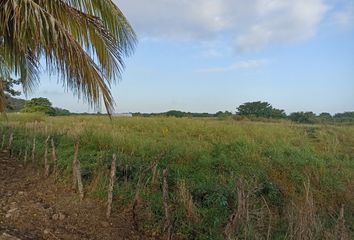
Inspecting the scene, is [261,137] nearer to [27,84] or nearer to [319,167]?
[319,167]

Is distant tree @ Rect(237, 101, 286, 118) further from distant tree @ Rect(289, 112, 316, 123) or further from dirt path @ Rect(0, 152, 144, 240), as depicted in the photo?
dirt path @ Rect(0, 152, 144, 240)

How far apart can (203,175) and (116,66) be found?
291 cm

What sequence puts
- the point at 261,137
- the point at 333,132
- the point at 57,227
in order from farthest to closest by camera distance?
the point at 333,132 < the point at 261,137 < the point at 57,227

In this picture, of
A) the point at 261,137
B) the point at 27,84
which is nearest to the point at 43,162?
the point at 27,84

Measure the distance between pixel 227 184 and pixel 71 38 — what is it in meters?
3.57

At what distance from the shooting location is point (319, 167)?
8383mm

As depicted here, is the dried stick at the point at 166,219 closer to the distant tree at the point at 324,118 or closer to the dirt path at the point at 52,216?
the dirt path at the point at 52,216

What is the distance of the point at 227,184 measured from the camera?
6.20 m

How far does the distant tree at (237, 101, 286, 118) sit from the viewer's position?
31.1 m

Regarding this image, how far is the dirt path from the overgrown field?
277 mm

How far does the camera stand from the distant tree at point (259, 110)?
102 ft

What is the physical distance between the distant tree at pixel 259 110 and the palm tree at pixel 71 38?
26.3 metres

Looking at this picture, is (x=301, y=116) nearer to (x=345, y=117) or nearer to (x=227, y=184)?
(x=345, y=117)

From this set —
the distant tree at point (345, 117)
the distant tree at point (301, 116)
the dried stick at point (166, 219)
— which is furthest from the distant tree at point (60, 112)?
the dried stick at point (166, 219)
